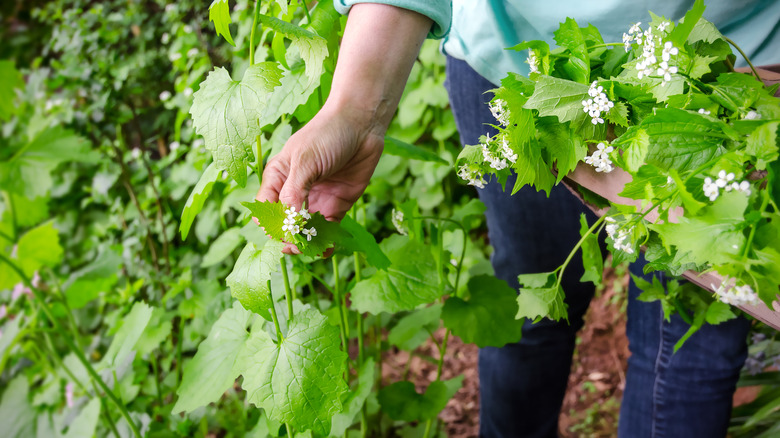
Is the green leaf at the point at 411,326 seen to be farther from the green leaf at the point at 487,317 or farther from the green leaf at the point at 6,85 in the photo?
the green leaf at the point at 6,85

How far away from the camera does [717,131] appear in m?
0.52

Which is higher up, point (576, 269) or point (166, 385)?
point (576, 269)

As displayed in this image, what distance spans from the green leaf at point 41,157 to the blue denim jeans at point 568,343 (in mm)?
1358

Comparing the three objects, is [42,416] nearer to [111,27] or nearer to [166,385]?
[166,385]

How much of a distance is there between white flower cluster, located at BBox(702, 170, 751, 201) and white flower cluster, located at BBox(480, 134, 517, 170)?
0.22m

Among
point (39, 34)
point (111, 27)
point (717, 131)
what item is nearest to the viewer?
point (717, 131)

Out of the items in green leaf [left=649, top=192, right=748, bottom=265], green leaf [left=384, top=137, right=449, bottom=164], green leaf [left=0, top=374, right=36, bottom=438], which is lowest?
green leaf [left=0, top=374, right=36, bottom=438]

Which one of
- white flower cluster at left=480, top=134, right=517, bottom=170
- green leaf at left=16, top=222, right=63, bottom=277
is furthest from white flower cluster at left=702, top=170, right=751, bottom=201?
green leaf at left=16, top=222, right=63, bottom=277

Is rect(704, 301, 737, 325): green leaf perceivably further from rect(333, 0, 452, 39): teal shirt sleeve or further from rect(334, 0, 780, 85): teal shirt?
rect(333, 0, 452, 39): teal shirt sleeve

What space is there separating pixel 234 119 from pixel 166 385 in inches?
47.7

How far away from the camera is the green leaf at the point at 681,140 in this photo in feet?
1.70

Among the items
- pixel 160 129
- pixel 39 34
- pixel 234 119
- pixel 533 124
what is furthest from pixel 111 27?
pixel 533 124

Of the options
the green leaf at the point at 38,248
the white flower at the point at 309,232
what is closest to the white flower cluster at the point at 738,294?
the white flower at the point at 309,232

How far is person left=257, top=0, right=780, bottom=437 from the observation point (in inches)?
29.5
